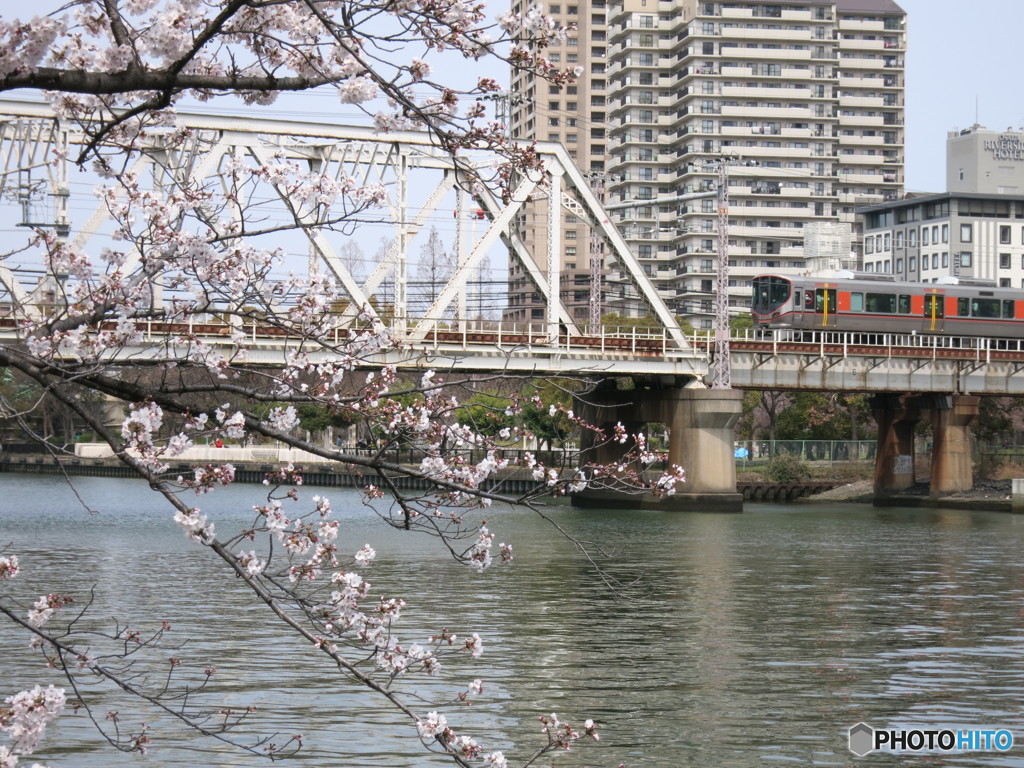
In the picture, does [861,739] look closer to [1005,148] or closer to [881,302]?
[881,302]

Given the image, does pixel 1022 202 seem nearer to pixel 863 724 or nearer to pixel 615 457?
pixel 615 457

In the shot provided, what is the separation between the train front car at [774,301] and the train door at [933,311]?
7607 mm

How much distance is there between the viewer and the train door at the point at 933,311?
67250 mm

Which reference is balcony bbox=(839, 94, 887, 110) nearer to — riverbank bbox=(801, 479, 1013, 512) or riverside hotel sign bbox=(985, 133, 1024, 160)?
riverside hotel sign bbox=(985, 133, 1024, 160)

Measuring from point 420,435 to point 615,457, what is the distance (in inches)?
2122

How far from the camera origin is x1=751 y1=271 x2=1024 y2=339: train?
6406 centimetres

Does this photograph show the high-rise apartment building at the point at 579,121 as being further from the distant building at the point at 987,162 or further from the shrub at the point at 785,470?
the shrub at the point at 785,470

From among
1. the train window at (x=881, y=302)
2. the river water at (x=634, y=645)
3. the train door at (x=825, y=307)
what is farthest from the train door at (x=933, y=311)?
the river water at (x=634, y=645)

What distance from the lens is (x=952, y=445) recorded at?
65562 mm

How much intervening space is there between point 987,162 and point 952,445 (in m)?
61.0

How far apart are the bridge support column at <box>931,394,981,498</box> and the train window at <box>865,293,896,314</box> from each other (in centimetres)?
474

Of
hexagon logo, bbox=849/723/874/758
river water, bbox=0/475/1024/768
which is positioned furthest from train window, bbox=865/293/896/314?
hexagon logo, bbox=849/723/874/758

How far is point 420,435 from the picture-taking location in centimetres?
914

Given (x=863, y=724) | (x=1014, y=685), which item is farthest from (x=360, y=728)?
(x=1014, y=685)
